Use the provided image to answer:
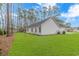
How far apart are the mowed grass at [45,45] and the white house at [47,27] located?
0.04m

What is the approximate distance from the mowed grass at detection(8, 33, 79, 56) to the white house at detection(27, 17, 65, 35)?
0.04m

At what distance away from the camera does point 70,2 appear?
237 cm

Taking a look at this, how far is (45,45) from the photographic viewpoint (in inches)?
93.0

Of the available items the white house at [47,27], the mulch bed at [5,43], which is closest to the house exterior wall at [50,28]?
the white house at [47,27]

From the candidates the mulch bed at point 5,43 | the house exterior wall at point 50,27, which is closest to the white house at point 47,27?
the house exterior wall at point 50,27

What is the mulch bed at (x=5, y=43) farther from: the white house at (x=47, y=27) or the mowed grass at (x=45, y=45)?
the white house at (x=47, y=27)

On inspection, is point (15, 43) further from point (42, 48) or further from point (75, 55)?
point (75, 55)

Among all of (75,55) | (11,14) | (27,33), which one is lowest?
(75,55)

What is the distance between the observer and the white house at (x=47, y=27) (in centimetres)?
238

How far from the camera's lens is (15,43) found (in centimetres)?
238

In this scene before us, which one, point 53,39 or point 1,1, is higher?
point 1,1

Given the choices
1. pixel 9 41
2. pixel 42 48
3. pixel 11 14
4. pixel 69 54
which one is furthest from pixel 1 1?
pixel 69 54

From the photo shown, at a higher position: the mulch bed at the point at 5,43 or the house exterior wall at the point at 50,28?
the house exterior wall at the point at 50,28

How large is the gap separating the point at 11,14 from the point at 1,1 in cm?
13
